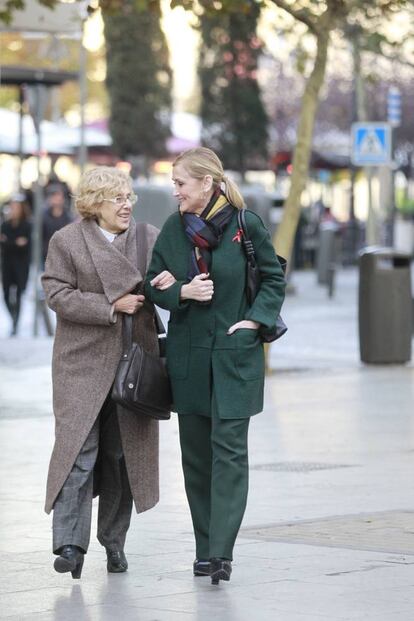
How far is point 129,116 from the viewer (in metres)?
42.3

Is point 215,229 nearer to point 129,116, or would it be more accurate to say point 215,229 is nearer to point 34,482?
point 34,482

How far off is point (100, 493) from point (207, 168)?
1.47 m

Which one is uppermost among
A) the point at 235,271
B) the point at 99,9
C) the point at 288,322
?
the point at 99,9

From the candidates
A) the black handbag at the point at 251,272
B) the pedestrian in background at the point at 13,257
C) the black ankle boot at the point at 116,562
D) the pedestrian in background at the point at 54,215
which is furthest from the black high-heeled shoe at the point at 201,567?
the pedestrian in background at the point at 54,215

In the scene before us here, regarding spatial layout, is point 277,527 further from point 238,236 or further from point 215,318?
point 238,236

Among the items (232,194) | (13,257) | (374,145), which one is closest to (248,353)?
(232,194)

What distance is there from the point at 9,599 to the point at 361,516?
2421 millimetres

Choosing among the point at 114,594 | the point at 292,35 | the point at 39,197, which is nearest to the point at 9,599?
the point at 114,594

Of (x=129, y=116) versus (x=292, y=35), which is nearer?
(x=292, y=35)

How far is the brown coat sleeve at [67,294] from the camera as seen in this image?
718cm

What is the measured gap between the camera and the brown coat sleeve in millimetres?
7180

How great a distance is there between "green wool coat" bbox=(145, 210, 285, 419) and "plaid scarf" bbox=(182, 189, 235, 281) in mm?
28

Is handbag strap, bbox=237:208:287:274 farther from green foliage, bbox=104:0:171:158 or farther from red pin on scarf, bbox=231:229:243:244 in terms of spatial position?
green foliage, bbox=104:0:171:158

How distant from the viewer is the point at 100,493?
743 centimetres
